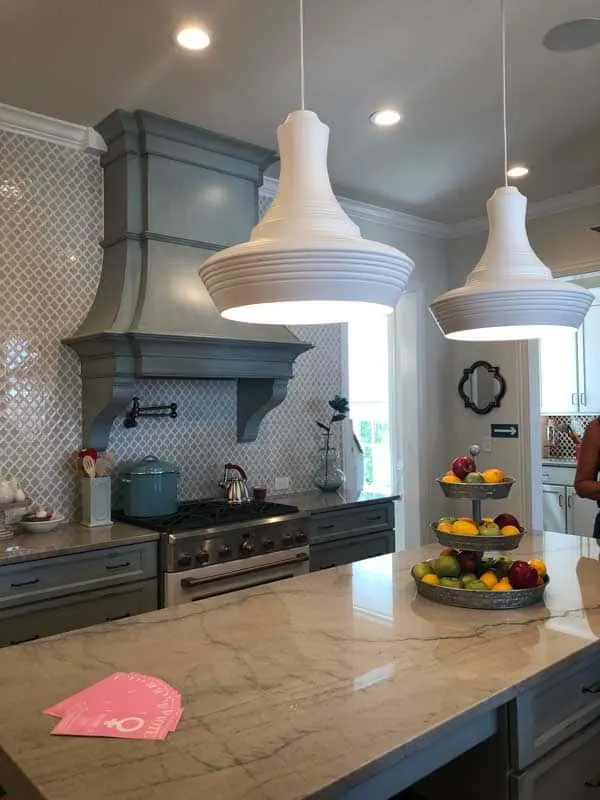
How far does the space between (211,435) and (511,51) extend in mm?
2321

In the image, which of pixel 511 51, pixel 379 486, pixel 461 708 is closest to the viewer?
pixel 461 708

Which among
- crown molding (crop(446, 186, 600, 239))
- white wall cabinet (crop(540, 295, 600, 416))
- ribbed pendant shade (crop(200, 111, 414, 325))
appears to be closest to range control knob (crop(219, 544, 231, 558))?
ribbed pendant shade (crop(200, 111, 414, 325))

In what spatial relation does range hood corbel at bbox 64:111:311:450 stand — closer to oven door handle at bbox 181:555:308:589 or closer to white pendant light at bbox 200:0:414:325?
oven door handle at bbox 181:555:308:589

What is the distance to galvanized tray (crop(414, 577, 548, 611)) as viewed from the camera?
185 cm

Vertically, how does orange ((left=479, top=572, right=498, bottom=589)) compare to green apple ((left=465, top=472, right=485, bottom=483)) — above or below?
below

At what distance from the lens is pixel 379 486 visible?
5473 mm

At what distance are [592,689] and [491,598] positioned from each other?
0.32 meters

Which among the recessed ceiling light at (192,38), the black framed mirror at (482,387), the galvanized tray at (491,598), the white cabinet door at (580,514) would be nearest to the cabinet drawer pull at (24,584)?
the galvanized tray at (491,598)

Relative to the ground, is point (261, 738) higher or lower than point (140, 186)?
lower

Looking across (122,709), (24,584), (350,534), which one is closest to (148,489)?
(24,584)

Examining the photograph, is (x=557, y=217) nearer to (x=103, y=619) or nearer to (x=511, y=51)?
(x=511, y=51)

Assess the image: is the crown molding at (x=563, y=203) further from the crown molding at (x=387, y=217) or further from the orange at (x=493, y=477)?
the orange at (x=493, y=477)

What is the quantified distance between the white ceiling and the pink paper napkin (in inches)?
81.5

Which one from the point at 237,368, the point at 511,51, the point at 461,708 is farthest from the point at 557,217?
the point at 461,708
